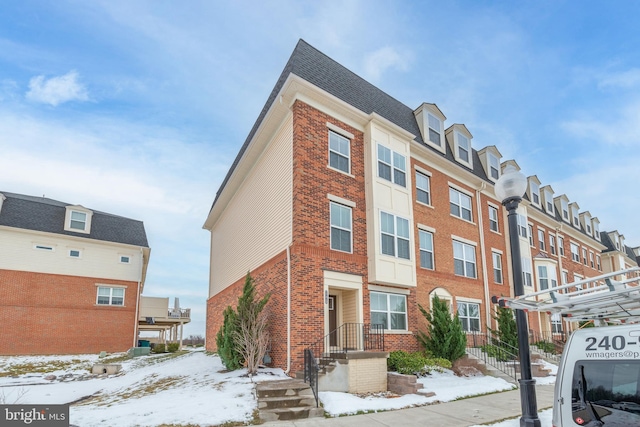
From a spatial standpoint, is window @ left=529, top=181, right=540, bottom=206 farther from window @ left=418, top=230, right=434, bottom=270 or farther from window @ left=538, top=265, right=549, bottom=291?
window @ left=418, top=230, right=434, bottom=270

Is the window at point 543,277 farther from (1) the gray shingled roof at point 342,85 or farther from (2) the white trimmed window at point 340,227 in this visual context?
(2) the white trimmed window at point 340,227

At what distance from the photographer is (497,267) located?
21891mm

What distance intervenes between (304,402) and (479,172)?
56.0 ft

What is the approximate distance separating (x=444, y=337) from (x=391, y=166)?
658cm

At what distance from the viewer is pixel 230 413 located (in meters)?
8.73

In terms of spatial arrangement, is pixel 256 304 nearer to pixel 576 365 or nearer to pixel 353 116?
pixel 353 116

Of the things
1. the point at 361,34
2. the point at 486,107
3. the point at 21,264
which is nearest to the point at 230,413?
the point at 361,34

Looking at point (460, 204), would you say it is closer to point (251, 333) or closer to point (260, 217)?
point (260, 217)

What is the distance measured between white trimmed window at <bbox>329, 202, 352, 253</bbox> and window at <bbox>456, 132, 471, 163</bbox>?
923cm

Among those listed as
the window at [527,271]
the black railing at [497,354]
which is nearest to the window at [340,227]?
the black railing at [497,354]

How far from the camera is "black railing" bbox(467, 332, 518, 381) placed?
1502cm

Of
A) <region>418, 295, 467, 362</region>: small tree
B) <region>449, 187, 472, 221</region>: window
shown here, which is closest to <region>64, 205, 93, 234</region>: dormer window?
<region>449, 187, 472, 221</region>: window

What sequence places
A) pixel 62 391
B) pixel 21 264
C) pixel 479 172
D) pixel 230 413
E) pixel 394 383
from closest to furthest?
pixel 230 413
pixel 394 383
pixel 62 391
pixel 479 172
pixel 21 264

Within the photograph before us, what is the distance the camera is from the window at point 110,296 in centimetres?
2797
